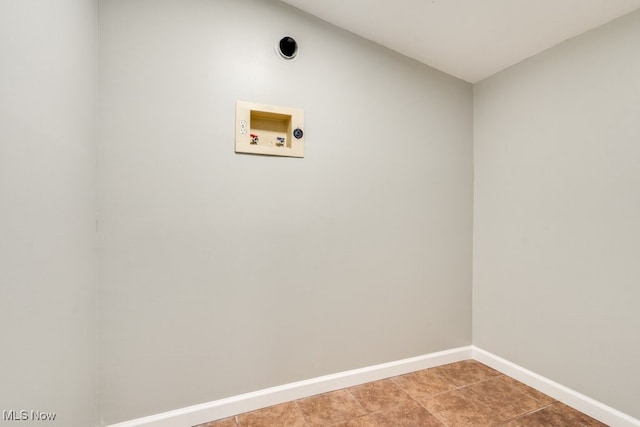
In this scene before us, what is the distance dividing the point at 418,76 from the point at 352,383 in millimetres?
2245

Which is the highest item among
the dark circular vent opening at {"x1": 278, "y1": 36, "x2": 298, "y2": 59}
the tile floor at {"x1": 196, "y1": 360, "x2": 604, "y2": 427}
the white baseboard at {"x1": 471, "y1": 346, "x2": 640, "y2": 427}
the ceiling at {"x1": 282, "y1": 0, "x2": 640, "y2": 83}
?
the ceiling at {"x1": 282, "y1": 0, "x2": 640, "y2": 83}

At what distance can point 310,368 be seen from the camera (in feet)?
5.90

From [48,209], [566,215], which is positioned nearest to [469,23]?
[566,215]

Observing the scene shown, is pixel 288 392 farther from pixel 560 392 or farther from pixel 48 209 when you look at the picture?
pixel 560 392

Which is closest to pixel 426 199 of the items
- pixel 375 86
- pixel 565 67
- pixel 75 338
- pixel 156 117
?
pixel 375 86

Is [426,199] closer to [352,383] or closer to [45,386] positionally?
[352,383]

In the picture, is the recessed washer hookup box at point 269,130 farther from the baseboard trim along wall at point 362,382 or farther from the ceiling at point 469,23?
the baseboard trim along wall at point 362,382

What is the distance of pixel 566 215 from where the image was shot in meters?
1.74

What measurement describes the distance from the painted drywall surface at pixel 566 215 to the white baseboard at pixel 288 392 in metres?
0.55

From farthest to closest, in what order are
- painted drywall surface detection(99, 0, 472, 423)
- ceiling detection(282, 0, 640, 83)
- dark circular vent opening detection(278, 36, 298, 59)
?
1. dark circular vent opening detection(278, 36, 298, 59)
2. ceiling detection(282, 0, 640, 83)
3. painted drywall surface detection(99, 0, 472, 423)

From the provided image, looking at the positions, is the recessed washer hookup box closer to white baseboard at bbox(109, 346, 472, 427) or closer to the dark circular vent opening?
the dark circular vent opening

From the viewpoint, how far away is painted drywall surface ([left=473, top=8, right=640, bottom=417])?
4.92 ft

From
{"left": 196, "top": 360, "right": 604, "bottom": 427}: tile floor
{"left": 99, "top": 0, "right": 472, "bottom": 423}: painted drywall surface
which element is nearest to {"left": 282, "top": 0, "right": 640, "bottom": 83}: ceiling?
{"left": 99, "top": 0, "right": 472, "bottom": 423}: painted drywall surface

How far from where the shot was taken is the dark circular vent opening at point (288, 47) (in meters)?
1.70
